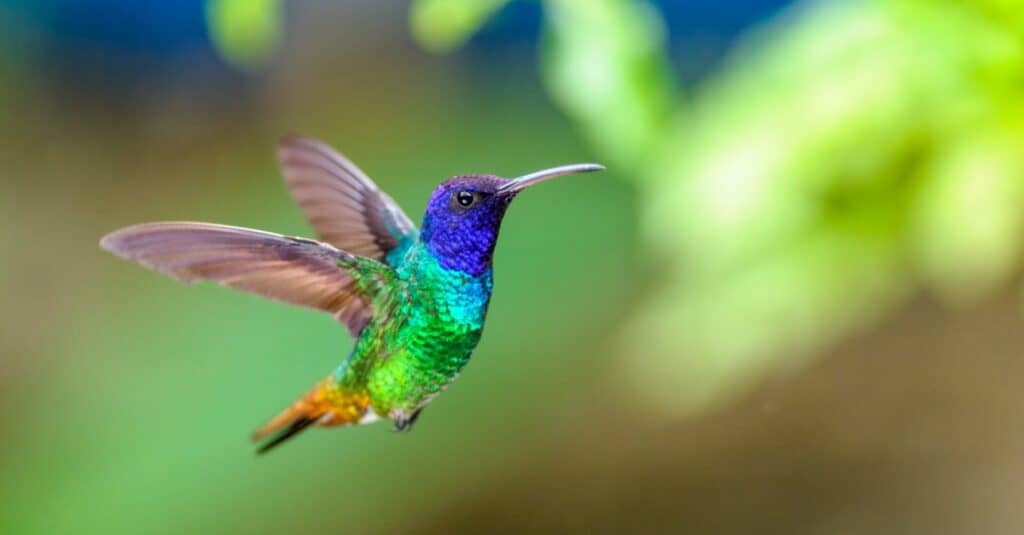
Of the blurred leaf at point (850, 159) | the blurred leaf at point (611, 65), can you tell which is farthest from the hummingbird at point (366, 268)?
the blurred leaf at point (850, 159)

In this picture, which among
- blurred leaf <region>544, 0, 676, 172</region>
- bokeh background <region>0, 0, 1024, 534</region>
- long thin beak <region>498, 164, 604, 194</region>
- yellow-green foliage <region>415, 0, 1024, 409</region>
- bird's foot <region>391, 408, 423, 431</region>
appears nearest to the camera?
long thin beak <region>498, 164, 604, 194</region>

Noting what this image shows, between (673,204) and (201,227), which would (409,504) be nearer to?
(673,204)

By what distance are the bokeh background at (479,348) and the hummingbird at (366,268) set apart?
1.10 metres

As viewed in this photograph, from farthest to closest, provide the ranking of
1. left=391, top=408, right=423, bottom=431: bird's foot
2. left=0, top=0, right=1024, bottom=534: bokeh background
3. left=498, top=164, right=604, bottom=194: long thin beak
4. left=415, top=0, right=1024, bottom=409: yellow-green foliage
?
1. left=0, top=0, right=1024, bottom=534: bokeh background
2. left=415, top=0, right=1024, bottom=409: yellow-green foliage
3. left=391, top=408, right=423, bottom=431: bird's foot
4. left=498, top=164, right=604, bottom=194: long thin beak

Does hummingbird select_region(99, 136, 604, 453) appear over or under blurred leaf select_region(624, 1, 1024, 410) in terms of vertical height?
under

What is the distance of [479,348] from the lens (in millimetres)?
2783

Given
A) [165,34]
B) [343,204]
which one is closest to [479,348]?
[165,34]

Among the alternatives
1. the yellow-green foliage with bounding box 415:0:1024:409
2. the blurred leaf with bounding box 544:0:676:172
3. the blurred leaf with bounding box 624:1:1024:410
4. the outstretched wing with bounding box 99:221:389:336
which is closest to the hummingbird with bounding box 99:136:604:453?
the outstretched wing with bounding box 99:221:389:336

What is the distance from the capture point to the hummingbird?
0.47 meters

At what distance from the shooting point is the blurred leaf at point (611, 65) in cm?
92

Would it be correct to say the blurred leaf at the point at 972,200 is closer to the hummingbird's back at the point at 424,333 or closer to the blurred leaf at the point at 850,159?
the blurred leaf at the point at 850,159

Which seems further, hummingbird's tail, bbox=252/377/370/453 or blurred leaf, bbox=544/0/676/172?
blurred leaf, bbox=544/0/676/172

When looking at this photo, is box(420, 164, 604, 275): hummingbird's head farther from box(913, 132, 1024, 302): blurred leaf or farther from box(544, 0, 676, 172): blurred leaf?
box(913, 132, 1024, 302): blurred leaf

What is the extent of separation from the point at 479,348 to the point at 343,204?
7.14ft
